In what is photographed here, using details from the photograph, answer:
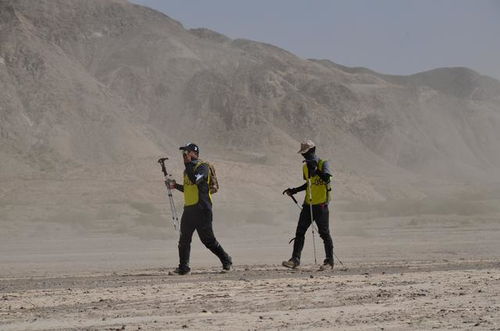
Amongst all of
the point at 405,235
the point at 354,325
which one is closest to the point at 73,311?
the point at 354,325

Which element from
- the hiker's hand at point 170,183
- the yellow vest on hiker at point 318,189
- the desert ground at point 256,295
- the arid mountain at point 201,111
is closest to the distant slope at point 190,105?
the arid mountain at point 201,111

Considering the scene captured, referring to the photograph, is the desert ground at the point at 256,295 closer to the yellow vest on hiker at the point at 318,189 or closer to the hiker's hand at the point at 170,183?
the yellow vest on hiker at the point at 318,189

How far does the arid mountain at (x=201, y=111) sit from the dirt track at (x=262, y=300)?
31.2m

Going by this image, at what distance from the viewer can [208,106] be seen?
8144 centimetres

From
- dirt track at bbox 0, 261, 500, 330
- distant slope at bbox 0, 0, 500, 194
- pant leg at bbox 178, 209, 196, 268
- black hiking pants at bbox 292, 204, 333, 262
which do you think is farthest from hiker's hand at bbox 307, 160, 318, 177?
distant slope at bbox 0, 0, 500, 194

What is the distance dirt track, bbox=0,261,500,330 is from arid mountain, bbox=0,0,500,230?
31166 mm

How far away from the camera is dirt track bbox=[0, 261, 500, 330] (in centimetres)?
770

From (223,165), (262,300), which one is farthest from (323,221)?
(223,165)

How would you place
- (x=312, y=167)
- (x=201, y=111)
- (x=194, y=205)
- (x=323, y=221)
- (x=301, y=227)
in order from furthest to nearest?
(x=201, y=111) < (x=301, y=227) < (x=312, y=167) < (x=323, y=221) < (x=194, y=205)

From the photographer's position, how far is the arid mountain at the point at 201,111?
58.1 metres

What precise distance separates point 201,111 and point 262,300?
7207 cm

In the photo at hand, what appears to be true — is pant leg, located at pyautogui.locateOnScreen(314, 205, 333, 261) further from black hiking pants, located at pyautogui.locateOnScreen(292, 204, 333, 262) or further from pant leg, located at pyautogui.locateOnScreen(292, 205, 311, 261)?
pant leg, located at pyautogui.locateOnScreen(292, 205, 311, 261)

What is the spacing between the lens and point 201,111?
80.8 metres

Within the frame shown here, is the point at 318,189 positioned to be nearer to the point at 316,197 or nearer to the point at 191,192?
the point at 316,197
